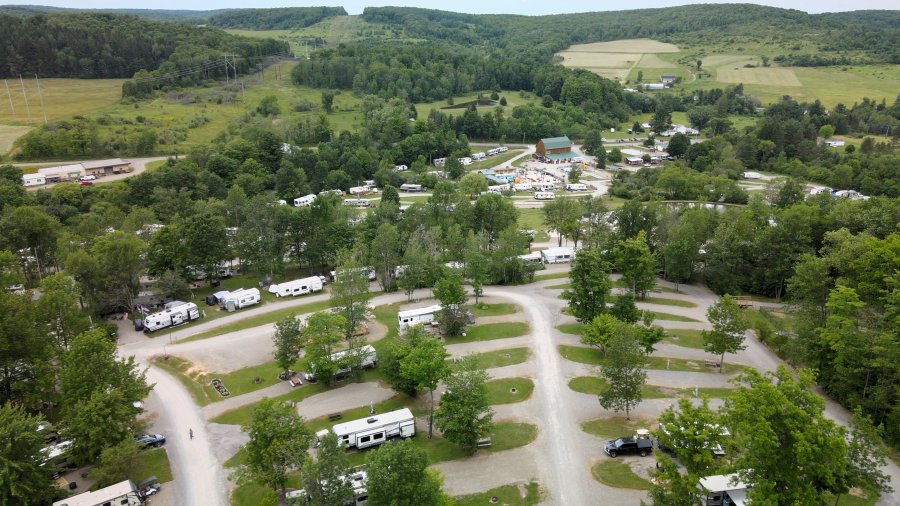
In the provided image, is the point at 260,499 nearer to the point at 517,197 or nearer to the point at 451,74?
the point at 517,197

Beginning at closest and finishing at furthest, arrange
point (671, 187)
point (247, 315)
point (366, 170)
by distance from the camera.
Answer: point (247, 315) → point (671, 187) → point (366, 170)

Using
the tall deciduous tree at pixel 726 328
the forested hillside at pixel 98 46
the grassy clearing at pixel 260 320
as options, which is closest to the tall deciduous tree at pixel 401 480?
the tall deciduous tree at pixel 726 328

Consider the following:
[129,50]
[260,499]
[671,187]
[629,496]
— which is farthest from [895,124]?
[129,50]

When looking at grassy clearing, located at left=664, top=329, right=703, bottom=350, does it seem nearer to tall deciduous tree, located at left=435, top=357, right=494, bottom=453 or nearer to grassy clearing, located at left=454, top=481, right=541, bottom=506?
tall deciduous tree, located at left=435, top=357, right=494, bottom=453

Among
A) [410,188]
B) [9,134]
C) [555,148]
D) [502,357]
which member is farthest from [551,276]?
[9,134]

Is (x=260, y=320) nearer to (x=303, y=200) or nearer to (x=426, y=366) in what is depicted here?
(x=426, y=366)
